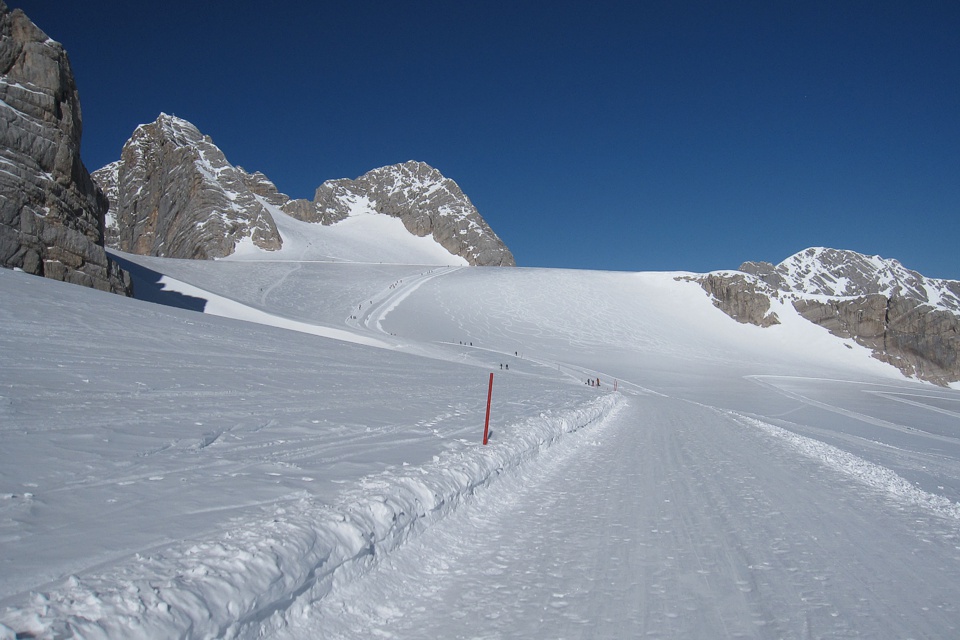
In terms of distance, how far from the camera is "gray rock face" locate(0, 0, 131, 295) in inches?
894

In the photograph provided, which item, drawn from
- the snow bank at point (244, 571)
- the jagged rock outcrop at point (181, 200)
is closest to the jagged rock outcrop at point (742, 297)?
the snow bank at point (244, 571)

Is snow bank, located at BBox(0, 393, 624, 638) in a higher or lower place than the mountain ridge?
lower

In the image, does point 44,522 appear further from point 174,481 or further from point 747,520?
point 747,520

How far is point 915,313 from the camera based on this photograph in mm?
74312

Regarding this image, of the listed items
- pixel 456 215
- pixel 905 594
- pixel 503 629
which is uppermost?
pixel 456 215

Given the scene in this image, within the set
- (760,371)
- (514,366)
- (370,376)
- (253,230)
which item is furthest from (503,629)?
(253,230)

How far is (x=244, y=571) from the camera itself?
3275mm

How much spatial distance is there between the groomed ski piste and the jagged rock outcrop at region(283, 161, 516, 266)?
464 feet

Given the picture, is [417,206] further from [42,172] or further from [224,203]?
[42,172]

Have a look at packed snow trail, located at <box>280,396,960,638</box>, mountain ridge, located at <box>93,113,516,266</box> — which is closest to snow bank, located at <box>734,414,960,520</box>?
packed snow trail, located at <box>280,396,960,638</box>

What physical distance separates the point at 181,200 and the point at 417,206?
73.4 meters

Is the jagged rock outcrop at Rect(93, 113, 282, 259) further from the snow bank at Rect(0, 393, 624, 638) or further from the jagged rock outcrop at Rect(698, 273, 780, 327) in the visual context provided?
the snow bank at Rect(0, 393, 624, 638)

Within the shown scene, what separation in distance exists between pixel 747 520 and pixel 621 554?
189 centimetres

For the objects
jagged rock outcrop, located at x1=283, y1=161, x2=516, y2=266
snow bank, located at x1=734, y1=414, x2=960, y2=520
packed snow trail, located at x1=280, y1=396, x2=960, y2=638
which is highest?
jagged rock outcrop, located at x1=283, y1=161, x2=516, y2=266
